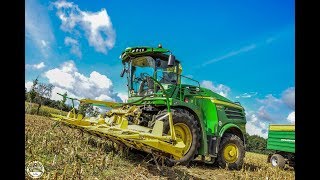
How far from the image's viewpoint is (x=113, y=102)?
8836 mm

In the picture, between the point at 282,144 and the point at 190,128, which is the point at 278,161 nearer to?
the point at 282,144

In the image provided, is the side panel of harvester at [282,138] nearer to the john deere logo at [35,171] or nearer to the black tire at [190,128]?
the black tire at [190,128]

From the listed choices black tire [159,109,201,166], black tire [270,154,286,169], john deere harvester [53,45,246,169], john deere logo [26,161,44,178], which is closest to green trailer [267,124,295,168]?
black tire [270,154,286,169]

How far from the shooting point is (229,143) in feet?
29.7

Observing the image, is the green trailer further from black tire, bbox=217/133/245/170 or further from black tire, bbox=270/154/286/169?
black tire, bbox=217/133/245/170

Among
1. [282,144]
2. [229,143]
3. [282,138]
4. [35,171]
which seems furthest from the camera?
[282,138]

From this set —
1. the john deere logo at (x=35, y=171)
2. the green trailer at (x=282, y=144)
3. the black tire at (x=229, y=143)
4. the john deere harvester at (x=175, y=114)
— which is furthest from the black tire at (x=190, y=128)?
the green trailer at (x=282, y=144)

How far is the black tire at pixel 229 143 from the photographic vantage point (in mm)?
8789

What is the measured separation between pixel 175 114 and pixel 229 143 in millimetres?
2832

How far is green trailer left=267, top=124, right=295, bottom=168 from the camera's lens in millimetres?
14150

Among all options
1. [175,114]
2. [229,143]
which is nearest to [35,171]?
[175,114]
